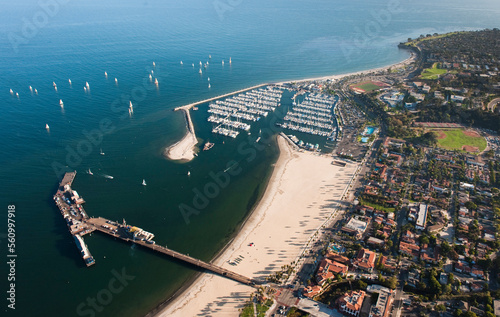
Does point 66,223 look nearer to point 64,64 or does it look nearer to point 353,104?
point 353,104

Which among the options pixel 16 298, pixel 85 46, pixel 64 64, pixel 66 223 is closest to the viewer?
pixel 16 298

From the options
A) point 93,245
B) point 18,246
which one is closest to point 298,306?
point 93,245

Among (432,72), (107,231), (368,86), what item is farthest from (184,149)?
(432,72)

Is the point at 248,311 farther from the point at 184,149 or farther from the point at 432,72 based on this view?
the point at 432,72

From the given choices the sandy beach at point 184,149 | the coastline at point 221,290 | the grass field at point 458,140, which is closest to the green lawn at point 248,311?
the coastline at point 221,290

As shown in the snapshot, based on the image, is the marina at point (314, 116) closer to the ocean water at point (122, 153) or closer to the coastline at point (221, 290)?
the ocean water at point (122, 153)

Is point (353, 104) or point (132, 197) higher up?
point (353, 104)
